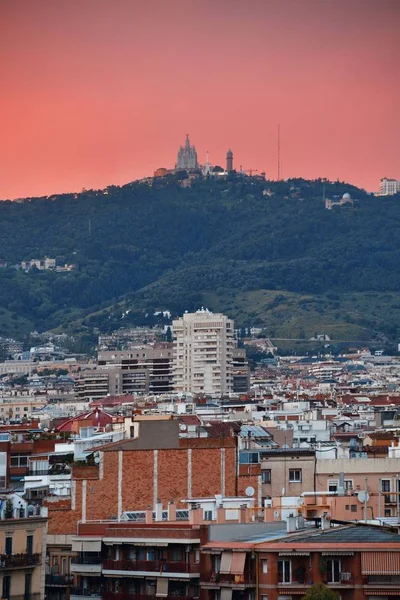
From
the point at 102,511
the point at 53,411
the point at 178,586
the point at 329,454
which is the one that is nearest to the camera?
the point at 178,586

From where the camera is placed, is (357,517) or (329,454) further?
(329,454)

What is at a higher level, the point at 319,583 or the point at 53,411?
the point at 53,411

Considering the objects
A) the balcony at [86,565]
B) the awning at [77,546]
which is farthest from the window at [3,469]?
the balcony at [86,565]

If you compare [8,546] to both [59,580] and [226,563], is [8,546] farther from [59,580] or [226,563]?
[226,563]

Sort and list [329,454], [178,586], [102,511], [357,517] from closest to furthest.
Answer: [178,586], [357,517], [102,511], [329,454]

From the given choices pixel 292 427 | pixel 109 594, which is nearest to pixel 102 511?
pixel 109 594

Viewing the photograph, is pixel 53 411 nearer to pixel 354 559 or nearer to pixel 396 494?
pixel 396 494

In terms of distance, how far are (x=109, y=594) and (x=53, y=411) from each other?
9293cm

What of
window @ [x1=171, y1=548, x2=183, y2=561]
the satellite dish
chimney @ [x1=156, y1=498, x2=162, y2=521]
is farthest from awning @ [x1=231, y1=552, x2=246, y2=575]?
the satellite dish

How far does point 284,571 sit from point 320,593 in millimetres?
1388

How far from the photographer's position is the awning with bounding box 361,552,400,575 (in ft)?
121

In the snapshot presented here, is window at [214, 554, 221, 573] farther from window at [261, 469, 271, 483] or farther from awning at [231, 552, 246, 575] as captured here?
window at [261, 469, 271, 483]

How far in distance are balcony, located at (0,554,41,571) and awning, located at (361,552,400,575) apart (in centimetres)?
730

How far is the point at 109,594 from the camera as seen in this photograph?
139 ft
